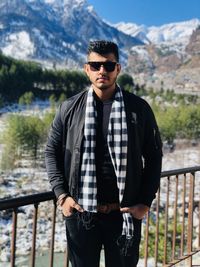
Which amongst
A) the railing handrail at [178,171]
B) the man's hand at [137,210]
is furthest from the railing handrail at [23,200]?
the railing handrail at [178,171]

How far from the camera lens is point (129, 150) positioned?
2076mm

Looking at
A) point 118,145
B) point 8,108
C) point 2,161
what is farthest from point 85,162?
point 8,108

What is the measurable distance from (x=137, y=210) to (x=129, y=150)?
316mm

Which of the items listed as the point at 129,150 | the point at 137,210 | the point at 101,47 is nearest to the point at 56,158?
the point at 129,150

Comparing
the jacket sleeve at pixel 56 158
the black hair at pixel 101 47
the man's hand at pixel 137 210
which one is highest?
the black hair at pixel 101 47

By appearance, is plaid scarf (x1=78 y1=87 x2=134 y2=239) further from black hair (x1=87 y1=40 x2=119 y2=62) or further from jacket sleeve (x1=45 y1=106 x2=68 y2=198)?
black hair (x1=87 y1=40 x2=119 y2=62)

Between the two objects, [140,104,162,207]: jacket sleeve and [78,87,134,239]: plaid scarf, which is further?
[140,104,162,207]: jacket sleeve

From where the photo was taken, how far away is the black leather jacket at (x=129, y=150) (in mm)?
2079

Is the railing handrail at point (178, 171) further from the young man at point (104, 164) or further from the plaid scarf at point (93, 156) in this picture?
the plaid scarf at point (93, 156)

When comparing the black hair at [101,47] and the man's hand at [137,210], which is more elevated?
the black hair at [101,47]

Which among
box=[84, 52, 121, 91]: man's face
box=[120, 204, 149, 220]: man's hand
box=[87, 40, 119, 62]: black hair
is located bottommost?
box=[120, 204, 149, 220]: man's hand

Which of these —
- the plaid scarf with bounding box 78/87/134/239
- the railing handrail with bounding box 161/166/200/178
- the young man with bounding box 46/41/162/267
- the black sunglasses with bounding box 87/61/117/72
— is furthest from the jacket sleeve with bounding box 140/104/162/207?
the railing handrail with bounding box 161/166/200/178

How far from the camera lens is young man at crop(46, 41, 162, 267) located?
6.72 ft

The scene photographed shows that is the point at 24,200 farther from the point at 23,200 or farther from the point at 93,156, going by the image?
the point at 93,156
